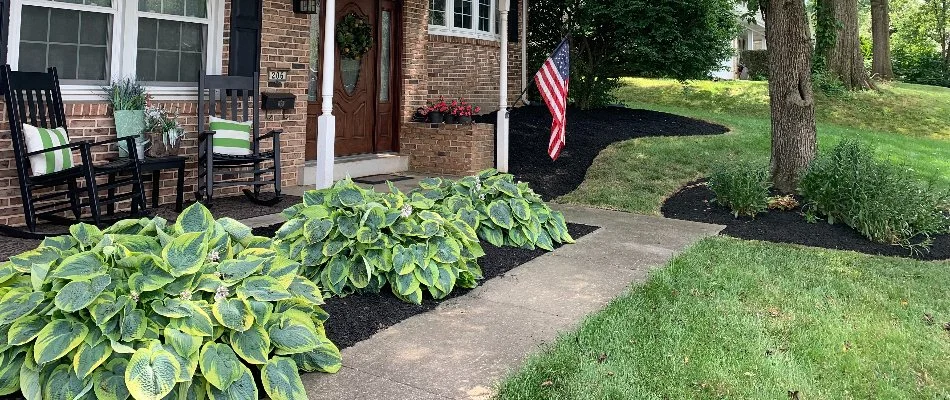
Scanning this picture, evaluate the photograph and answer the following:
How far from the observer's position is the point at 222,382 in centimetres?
256

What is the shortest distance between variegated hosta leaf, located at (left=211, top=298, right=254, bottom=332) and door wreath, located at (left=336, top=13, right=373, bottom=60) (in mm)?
6234

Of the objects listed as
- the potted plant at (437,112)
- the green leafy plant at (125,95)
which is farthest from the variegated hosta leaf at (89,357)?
the potted plant at (437,112)

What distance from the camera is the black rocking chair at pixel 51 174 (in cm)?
507

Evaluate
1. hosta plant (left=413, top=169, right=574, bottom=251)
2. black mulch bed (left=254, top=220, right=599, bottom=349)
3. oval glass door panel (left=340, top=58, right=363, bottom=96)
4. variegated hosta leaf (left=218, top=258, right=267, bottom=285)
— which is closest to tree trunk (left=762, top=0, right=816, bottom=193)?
hosta plant (left=413, top=169, right=574, bottom=251)

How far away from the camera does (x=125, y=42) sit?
612cm

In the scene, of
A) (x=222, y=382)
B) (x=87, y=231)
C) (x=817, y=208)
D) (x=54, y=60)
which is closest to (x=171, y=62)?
(x=54, y=60)

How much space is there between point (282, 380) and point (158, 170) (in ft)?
12.9

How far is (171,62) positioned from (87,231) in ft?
12.9

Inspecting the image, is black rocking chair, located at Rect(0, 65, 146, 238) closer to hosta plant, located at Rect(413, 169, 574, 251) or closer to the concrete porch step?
hosta plant, located at Rect(413, 169, 574, 251)

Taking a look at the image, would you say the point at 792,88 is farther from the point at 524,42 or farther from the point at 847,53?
the point at 847,53

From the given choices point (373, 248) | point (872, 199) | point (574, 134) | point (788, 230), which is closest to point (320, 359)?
point (373, 248)

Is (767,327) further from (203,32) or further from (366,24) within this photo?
(366,24)

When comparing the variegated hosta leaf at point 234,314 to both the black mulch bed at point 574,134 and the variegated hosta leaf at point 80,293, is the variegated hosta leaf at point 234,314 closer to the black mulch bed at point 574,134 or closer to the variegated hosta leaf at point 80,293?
the variegated hosta leaf at point 80,293

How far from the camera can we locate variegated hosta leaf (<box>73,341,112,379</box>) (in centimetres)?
245
